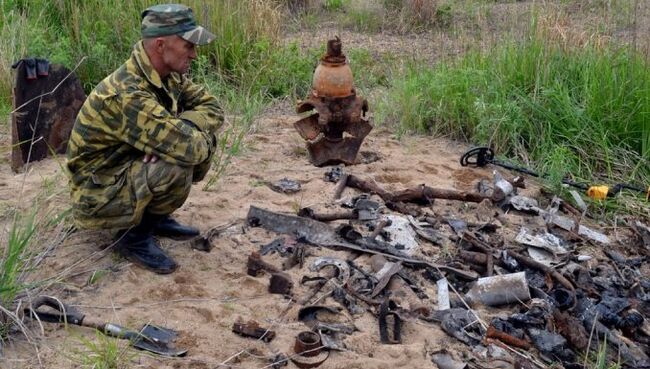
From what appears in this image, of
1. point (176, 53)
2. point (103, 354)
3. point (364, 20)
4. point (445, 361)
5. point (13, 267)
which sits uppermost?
point (176, 53)

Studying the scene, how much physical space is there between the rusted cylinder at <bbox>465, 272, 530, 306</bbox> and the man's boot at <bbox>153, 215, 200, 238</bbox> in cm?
163

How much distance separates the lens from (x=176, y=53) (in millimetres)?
4250

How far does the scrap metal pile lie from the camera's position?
13.1 feet

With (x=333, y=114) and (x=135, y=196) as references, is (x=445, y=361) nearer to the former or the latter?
(x=135, y=196)

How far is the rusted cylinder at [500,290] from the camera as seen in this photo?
4.39m

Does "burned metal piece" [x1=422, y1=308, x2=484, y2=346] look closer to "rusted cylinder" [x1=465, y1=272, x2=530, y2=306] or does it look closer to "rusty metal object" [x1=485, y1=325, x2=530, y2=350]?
"rusty metal object" [x1=485, y1=325, x2=530, y2=350]

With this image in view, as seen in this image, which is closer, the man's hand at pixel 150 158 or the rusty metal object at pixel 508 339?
the rusty metal object at pixel 508 339

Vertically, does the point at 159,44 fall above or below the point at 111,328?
above

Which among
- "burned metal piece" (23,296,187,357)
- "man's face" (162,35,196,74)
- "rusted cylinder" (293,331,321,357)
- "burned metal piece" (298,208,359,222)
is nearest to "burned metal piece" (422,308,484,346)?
"rusted cylinder" (293,331,321,357)

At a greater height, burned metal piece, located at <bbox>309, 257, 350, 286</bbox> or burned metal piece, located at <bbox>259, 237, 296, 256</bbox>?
burned metal piece, located at <bbox>259, 237, 296, 256</bbox>

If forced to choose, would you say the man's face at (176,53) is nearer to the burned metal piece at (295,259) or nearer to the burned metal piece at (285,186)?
the burned metal piece at (295,259)

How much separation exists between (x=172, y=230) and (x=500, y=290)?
1.89 meters

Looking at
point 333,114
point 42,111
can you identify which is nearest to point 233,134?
point 333,114

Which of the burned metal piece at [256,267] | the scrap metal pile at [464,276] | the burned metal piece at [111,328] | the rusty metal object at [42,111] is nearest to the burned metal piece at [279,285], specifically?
the scrap metal pile at [464,276]
